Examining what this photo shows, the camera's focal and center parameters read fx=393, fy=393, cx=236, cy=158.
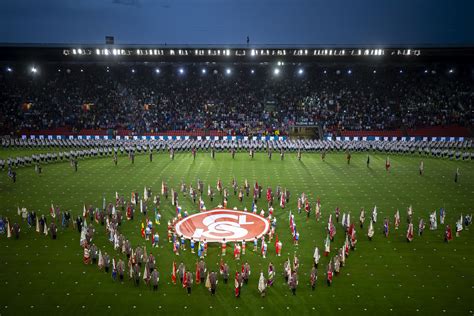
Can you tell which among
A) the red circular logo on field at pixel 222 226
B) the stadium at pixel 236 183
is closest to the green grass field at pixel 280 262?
the stadium at pixel 236 183

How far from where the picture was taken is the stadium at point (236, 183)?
1585 centimetres

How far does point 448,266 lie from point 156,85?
58.6m

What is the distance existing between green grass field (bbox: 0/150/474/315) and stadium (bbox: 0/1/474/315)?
0.09 metres

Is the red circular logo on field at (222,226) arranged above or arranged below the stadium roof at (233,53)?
below

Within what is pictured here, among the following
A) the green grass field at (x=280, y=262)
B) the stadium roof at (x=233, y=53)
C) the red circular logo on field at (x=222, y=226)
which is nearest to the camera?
the green grass field at (x=280, y=262)

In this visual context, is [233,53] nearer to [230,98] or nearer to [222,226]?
[230,98]

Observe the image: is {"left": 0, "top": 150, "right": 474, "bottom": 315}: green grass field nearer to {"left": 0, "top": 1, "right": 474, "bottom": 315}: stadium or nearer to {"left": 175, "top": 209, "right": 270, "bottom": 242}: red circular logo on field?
{"left": 0, "top": 1, "right": 474, "bottom": 315}: stadium

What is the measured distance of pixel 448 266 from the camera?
17.7 metres

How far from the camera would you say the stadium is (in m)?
15.9

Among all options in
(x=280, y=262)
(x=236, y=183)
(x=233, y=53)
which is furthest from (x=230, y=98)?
(x=280, y=262)

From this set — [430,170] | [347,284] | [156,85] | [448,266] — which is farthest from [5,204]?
[156,85]

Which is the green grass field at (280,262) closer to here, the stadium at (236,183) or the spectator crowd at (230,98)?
the stadium at (236,183)

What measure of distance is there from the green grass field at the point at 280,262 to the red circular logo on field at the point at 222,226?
3.60ft

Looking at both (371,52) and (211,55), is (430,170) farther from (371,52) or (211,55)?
(211,55)
